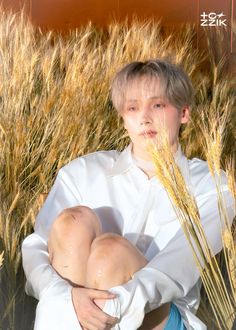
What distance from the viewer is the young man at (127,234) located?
2904 mm

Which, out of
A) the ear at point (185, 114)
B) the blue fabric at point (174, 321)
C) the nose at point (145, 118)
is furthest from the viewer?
the ear at point (185, 114)

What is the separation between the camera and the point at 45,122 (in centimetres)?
454

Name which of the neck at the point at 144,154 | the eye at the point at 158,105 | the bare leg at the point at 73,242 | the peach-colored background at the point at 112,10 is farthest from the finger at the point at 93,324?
the peach-colored background at the point at 112,10

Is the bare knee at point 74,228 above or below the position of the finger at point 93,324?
above

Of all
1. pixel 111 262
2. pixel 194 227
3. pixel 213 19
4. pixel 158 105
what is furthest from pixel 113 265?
pixel 213 19

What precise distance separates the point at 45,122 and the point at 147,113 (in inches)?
48.8

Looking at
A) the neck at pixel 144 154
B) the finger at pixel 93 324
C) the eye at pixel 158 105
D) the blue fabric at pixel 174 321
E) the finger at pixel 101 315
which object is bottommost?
the blue fabric at pixel 174 321

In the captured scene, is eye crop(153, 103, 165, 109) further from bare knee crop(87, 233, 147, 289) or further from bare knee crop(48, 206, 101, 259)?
bare knee crop(87, 233, 147, 289)

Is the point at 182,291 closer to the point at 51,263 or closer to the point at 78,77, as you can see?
the point at 51,263

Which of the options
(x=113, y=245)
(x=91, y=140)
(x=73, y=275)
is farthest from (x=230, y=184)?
(x=91, y=140)

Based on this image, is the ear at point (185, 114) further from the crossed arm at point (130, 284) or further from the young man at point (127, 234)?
the crossed arm at point (130, 284)

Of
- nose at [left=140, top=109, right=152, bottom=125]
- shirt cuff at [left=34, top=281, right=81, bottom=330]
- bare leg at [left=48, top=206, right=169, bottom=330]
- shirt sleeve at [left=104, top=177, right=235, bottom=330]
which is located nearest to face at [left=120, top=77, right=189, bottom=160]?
nose at [left=140, top=109, right=152, bottom=125]

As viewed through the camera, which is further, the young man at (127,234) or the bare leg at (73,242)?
the bare leg at (73,242)

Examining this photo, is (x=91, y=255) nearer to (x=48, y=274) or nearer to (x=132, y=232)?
(x=48, y=274)
